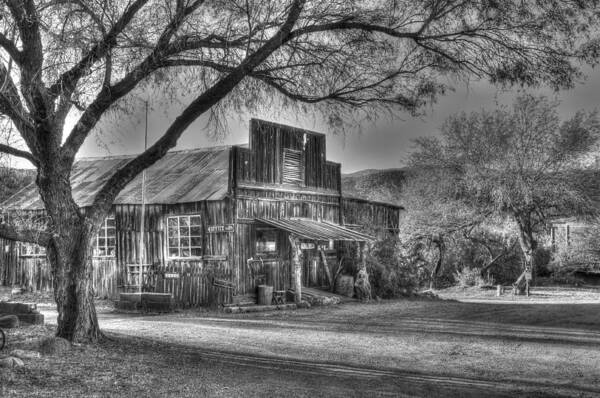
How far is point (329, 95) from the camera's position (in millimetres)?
12211

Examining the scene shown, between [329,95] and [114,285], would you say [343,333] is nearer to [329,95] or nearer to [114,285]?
[329,95]

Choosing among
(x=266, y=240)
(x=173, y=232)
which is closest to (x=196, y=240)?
(x=173, y=232)

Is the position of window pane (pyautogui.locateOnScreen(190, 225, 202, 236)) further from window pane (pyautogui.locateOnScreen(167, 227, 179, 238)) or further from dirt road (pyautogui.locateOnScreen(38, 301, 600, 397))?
dirt road (pyautogui.locateOnScreen(38, 301, 600, 397))

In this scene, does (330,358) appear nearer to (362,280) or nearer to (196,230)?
(196,230)

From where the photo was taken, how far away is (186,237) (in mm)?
22281

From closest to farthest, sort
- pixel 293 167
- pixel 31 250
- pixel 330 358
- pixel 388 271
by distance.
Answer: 1. pixel 330 358
2. pixel 293 167
3. pixel 388 271
4. pixel 31 250

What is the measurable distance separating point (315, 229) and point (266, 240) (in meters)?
1.78

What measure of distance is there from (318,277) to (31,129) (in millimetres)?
16001

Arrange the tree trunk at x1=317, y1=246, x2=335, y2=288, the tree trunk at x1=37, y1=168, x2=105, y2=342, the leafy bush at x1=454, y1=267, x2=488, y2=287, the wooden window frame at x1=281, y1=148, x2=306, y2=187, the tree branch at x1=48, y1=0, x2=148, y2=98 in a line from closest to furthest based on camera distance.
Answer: the tree branch at x1=48, y1=0, x2=148, y2=98
the tree trunk at x1=37, y1=168, x2=105, y2=342
the wooden window frame at x1=281, y1=148, x2=306, y2=187
the tree trunk at x1=317, y1=246, x2=335, y2=288
the leafy bush at x1=454, y1=267, x2=488, y2=287

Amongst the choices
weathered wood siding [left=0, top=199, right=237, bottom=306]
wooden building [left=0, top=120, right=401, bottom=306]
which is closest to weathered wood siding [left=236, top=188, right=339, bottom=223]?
wooden building [left=0, top=120, right=401, bottom=306]

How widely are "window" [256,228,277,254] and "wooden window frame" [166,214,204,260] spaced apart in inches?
77.8

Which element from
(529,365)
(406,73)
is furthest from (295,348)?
(406,73)

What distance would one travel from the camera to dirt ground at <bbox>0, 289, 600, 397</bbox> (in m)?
8.06

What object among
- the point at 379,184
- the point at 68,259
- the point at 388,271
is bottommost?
the point at 388,271
